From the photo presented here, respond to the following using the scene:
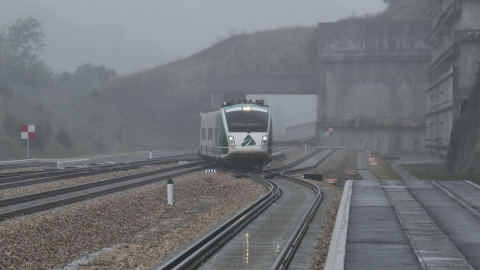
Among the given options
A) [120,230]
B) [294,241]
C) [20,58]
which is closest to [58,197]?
[120,230]

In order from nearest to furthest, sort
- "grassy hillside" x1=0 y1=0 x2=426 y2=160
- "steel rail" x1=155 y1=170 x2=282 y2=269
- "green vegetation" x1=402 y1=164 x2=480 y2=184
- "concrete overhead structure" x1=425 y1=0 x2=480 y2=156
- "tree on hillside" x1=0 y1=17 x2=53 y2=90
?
"steel rail" x1=155 y1=170 x2=282 y2=269 < "green vegetation" x1=402 y1=164 x2=480 y2=184 < "concrete overhead structure" x1=425 y1=0 x2=480 y2=156 < "grassy hillside" x1=0 y1=0 x2=426 y2=160 < "tree on hillside" x1=0 y1=17 x2=53 y2=90

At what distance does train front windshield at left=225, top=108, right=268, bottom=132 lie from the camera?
3594 centimetres

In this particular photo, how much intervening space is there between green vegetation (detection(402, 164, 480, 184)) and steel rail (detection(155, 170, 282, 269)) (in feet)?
45.7

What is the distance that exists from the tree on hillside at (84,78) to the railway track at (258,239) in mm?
77116

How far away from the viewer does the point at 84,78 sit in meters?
107

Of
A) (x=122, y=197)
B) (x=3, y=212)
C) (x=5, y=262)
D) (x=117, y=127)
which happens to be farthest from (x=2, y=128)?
(x=5, y=262)

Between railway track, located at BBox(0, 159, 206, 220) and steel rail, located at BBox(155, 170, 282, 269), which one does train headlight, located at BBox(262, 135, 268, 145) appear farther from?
steel rail, located at BBox(155, 170, 282, 269)

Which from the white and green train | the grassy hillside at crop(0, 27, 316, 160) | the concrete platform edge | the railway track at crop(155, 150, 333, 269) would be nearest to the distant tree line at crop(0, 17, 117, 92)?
the grassy hillside at crop(0, 27, 316, 160)

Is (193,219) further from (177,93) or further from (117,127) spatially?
(177,93)

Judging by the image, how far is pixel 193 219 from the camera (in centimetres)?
1986

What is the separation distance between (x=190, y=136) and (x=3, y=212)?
76368 mm

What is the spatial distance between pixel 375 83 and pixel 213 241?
6768cm

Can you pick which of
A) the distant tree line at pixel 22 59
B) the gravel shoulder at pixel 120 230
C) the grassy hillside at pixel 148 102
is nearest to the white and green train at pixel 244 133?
the gravel shoulder at pixel 120 230

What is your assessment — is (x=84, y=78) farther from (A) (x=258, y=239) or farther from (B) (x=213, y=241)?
(B) (x=213, y=241)
